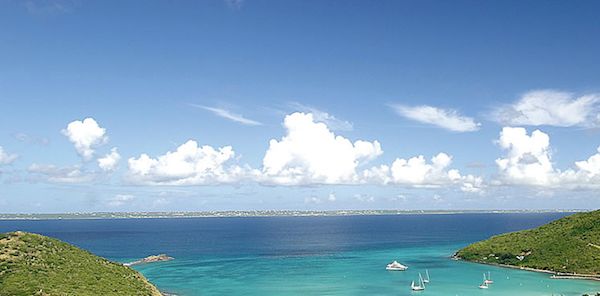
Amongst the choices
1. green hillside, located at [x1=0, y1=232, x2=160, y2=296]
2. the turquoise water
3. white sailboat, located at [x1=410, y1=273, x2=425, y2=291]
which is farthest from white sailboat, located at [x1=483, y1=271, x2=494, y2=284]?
green hillside, located at [x1=0, y1=232, x2=160, y2=296]

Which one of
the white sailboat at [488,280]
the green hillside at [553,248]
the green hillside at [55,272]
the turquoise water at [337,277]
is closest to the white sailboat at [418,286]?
the turquoise water at [337,277]

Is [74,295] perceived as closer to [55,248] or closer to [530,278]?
[55,248]

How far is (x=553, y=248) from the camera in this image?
134 meters

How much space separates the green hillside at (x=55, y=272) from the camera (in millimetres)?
76688

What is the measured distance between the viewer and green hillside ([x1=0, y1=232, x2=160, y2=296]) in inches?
3019

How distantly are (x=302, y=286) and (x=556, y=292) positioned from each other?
170 feet

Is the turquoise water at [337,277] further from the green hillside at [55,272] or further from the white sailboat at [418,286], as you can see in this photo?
the green hillside at [55,272]

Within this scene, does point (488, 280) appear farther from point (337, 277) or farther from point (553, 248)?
point (337, 277)

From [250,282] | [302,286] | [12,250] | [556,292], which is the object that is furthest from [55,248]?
[556,292]

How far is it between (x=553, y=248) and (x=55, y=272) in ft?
398

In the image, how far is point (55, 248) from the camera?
9788 cm

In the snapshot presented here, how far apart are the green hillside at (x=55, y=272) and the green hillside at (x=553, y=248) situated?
97133 millimetres

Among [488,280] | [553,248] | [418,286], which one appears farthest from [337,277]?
[553,248]

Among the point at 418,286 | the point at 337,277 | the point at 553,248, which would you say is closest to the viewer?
the point at 418,286
